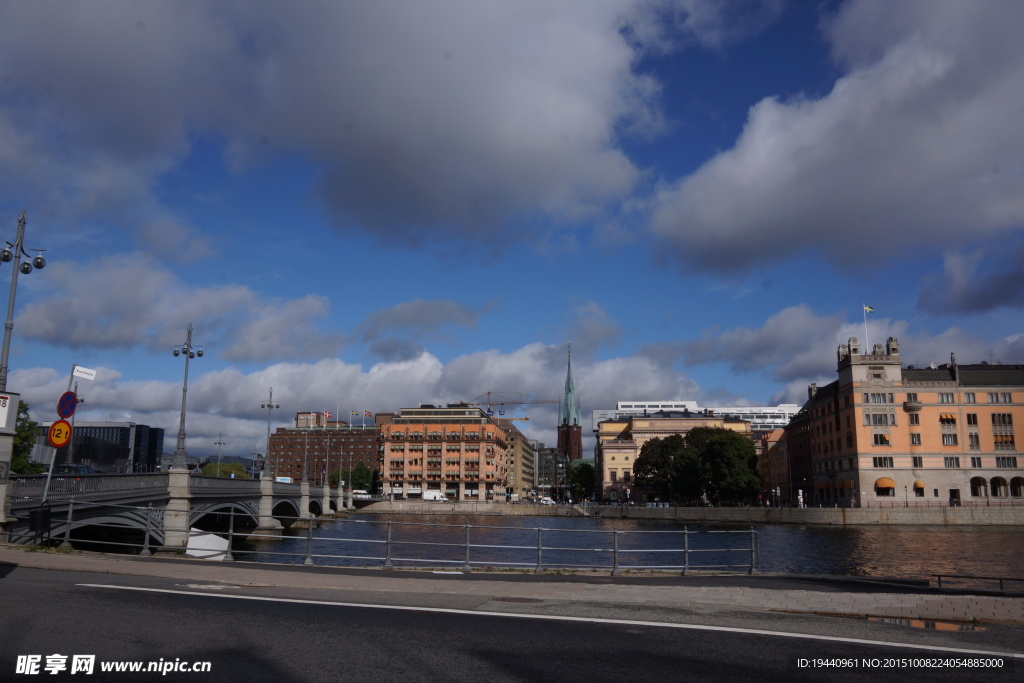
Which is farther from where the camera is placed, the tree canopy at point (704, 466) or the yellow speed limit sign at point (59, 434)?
the tree canopy at point (704, 466)

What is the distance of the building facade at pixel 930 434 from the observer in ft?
347

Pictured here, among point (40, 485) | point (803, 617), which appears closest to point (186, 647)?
point (803, 617)

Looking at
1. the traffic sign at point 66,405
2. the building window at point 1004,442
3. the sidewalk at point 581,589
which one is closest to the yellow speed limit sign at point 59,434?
the traffic sign at point 66,405

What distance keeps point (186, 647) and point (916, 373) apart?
12313 centimetres

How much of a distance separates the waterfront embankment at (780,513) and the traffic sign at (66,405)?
101 metres

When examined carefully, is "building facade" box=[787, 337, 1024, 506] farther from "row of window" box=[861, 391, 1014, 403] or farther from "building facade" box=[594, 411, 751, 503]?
"building facade" box=[594, 411, 751, 503]

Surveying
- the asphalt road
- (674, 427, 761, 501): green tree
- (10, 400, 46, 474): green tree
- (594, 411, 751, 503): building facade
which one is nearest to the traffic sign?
the asphalt road

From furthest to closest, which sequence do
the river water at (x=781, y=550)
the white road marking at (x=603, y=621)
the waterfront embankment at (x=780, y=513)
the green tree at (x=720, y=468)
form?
the green tree at (x=720, y=468)
the waterfront embankment at (x=780, y=513)
the river water at (x=781, y=550)
the white road marking at (x=603, y=621)

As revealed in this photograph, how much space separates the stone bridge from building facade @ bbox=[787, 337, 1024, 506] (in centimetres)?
8392

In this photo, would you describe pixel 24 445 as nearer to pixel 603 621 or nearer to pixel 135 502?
pixel 135 502

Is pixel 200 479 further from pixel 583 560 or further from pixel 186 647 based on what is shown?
pixel 186 647

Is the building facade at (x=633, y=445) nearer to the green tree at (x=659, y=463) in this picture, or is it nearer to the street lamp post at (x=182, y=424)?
the green tree at (x=659, y=463)

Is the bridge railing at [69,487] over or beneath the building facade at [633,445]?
beneath

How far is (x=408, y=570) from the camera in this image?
18.8m
